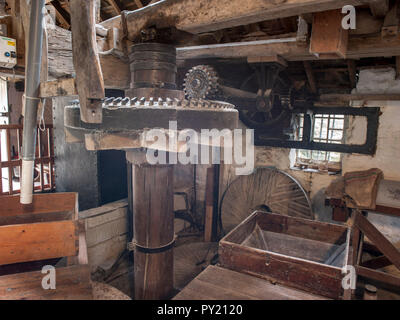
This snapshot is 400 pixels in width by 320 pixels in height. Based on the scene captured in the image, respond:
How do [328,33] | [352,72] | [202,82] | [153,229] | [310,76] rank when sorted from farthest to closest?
1. [310,76]
2. [352,72]
3. [202,82]
4. [153,229]
5. [328,33]

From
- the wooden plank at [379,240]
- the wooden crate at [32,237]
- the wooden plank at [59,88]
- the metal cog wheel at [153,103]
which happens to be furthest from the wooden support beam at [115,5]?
the wooden plank at [379,240]

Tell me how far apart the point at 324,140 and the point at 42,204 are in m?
3.98

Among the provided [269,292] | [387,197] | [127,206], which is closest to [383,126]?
[387,197]

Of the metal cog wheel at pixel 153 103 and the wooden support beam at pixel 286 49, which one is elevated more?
the wooden support beam at pixel 286 49

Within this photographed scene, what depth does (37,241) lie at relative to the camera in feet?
7.43

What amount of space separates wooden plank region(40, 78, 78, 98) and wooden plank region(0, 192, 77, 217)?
60.4 inches

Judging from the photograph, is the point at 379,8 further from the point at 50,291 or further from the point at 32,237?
the point at 32,237

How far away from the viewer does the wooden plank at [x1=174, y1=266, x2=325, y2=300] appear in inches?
75.7

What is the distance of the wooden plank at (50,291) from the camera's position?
187 cm

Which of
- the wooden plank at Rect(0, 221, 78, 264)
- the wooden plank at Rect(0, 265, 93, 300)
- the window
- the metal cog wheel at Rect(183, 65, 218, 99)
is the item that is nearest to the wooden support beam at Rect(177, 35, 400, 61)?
the metal cog wheel at Rect(183, 65, 218, 99)

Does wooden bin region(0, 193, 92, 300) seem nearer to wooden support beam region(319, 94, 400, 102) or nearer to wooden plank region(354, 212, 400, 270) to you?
wooden plank region(354, 212, 400, 270)

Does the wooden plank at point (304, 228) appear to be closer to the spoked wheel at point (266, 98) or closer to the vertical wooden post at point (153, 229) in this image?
the vertical wooden post at point (153, 229)

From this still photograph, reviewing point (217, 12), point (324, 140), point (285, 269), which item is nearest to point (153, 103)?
A: point (217, 12)

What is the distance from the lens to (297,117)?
4.46 meters
